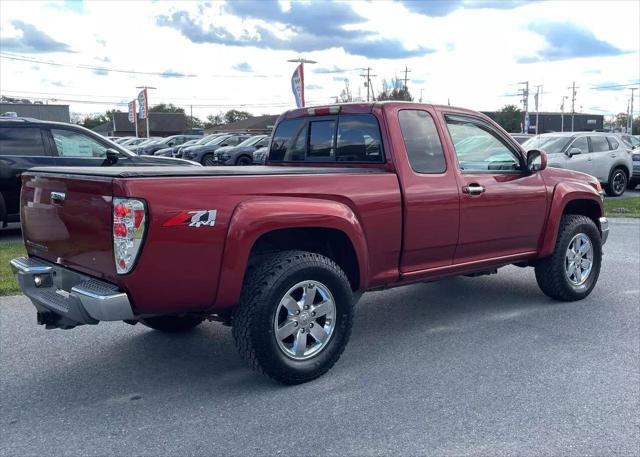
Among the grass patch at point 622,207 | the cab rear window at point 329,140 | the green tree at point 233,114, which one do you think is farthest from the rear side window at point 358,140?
the green tree at point 233,114

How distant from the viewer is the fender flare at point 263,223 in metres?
3.91

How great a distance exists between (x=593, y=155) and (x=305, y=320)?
1473 centimetres

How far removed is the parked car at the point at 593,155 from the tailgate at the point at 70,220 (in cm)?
1389

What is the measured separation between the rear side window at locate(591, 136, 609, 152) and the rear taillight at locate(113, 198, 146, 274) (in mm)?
15899

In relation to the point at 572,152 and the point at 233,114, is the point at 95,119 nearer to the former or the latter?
the point at 233,114

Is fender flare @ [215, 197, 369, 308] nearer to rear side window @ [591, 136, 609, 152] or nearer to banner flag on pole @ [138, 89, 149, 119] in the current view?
rear side window @ [591, 136, 609, 152]

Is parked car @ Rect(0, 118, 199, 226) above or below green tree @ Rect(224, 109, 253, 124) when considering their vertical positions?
below

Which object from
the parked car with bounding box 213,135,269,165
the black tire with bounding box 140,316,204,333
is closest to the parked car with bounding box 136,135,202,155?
the parked car with bounding box 213,135,269,165

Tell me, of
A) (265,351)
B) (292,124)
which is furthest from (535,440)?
(292,124)

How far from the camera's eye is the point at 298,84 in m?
27.6

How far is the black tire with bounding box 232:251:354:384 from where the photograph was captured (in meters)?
4.09

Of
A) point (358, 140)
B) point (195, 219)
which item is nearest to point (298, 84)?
point (358, 140)

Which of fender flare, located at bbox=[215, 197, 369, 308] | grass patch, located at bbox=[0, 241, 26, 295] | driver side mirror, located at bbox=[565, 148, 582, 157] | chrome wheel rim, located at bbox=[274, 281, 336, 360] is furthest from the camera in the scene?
driver side mirror, located at bbox=[565, 148, 582, 157]

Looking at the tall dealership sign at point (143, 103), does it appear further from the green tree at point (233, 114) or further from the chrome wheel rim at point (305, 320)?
the green tree at point (233, 114)
